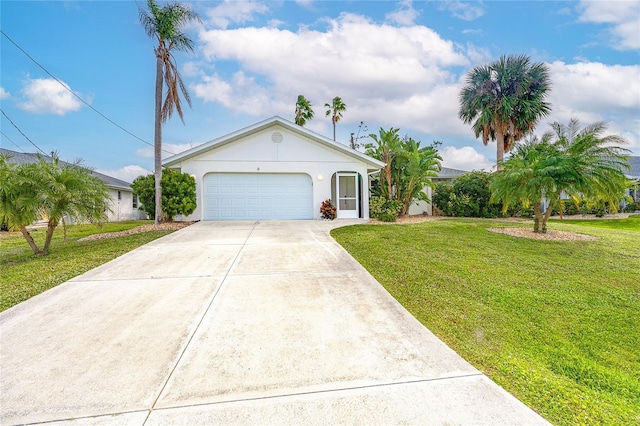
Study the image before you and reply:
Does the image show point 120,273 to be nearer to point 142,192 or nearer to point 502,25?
point 142,192

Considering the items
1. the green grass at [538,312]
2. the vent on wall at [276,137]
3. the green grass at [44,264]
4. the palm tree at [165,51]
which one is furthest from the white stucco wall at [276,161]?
the green grass at [538,312]

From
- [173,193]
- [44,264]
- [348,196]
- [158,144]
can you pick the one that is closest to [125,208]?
[173,193]

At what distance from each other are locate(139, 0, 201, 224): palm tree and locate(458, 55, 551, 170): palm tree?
1878 centimetres

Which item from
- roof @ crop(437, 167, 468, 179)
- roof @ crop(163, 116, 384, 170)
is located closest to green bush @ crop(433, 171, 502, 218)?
roof @ crop(163, 116, 384, 170)

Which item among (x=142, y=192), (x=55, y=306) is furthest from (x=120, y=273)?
(x=142, y=192)

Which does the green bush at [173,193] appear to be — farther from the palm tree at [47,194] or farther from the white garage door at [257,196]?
the palm tree at [47,194]

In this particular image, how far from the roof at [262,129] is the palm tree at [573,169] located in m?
5.98

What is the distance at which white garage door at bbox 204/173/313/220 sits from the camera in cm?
1346

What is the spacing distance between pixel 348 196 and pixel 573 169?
8440 mm

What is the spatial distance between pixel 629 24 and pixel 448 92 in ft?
41.4

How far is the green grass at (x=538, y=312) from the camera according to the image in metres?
2.32

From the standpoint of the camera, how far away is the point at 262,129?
1355 cm

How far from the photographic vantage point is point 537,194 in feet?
29.1

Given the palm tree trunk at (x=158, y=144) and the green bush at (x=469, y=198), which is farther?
the green bush at (x=469, y=198)
